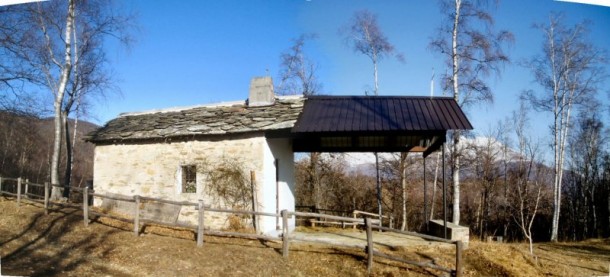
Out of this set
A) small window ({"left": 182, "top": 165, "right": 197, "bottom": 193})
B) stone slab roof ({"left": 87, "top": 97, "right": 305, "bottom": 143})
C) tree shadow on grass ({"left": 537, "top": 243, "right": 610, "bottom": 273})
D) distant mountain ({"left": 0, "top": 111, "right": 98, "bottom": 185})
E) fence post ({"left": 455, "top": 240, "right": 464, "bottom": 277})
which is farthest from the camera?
distant mountain ({"left": 0, "top": 111, "right": 98, "bottom": 185})

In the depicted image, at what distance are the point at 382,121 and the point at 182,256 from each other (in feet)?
17.3

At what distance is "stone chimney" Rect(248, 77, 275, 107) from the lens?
1020 centimetres

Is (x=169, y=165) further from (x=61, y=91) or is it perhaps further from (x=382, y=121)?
(x=382, y=121)

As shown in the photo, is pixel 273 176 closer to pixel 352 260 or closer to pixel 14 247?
pixel 352 260

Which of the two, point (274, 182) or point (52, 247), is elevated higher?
point (274, 182)

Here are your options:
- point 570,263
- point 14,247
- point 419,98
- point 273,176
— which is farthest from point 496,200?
point 14,247

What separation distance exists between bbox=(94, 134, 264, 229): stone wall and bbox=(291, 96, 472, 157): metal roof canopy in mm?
1493

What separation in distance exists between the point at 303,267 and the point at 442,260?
9.70ft

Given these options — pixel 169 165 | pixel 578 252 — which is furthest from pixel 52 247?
pixel 578 252

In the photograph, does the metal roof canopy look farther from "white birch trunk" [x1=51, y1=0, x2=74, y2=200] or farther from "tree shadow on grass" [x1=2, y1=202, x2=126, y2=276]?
"white birch trunk" [x1=51, y1=0, x2=74, y2=200]

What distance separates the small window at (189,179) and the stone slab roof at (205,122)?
983mm

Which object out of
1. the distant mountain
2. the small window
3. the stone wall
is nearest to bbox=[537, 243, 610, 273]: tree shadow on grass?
the stone wall

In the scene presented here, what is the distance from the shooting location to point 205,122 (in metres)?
9.77

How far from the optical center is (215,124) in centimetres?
946
